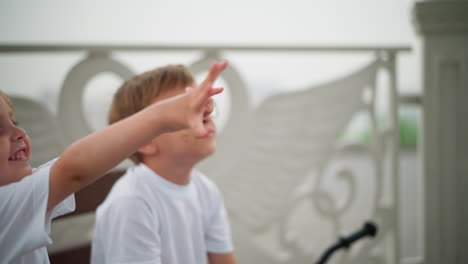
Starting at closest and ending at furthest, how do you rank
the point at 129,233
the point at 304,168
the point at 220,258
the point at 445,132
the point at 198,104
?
the point at 198,104, the point at 129,233, the point at 220,258, the point at 304,168, the point at 445,132

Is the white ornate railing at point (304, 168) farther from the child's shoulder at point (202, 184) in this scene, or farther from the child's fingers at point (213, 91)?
the child's fingers at point (213, 91)

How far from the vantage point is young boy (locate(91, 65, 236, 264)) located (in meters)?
0.47

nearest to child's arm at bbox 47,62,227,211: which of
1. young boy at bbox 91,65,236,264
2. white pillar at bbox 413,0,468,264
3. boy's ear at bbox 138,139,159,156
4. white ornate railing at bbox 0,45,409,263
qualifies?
young boy at bbox 91,65,236,264

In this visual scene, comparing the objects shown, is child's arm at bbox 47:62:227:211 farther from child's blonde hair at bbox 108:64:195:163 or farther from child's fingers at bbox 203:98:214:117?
child's blonde hair at bbox 108:64:195:163

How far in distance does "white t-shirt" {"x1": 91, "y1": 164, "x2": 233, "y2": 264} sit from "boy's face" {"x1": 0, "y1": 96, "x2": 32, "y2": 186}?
19cm

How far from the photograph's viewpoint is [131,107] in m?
0.48

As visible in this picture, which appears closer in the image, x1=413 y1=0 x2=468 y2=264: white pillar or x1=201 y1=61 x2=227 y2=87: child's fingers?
x1=201 y1=61 x2=227 y2=87: child's fingers

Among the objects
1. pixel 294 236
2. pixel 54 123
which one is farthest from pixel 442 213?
pixel 54 123

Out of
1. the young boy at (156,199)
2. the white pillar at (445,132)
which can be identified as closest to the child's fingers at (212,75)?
the young boy at (156,199)

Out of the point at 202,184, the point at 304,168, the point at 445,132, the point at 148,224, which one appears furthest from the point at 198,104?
the point at 445,132

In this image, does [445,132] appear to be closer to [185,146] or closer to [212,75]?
[185,146]

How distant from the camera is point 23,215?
29 cm

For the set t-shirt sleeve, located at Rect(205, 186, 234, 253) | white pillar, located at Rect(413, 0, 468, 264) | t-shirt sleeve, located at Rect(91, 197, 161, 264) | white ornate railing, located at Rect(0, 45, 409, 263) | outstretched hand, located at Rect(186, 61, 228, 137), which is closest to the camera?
outstretched hand, located at Rect(186, 61, 228, 137)

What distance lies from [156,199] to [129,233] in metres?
0.06
